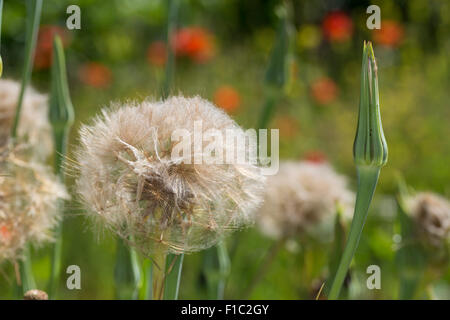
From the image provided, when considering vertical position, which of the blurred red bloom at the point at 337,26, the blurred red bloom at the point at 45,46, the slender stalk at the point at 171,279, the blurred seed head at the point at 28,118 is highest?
the blurred red bloom at the point at 337,26

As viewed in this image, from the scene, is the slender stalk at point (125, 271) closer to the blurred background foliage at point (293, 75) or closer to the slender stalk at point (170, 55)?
the slender stalk at point (170, 55)

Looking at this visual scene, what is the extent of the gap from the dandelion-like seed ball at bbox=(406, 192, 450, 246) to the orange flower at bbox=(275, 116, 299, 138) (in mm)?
1809

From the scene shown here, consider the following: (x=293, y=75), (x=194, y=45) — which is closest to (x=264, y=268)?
(x=293, y=75)

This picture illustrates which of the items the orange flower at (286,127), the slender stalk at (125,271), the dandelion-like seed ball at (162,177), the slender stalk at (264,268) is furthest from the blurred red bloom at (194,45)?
the dandelion-like seed ball at (162,177)

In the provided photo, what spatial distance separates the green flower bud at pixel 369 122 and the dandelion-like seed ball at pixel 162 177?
0.14m

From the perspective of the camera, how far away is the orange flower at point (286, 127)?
2.96 m

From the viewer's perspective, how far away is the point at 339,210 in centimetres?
98

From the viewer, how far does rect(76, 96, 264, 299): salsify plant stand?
2.45 feet

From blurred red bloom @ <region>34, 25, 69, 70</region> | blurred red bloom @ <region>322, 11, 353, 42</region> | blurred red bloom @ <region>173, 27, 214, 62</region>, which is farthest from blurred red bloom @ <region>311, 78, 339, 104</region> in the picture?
blurred red bloom @ <region>34, 25, 69, 70</region>

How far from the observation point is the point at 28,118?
119cm

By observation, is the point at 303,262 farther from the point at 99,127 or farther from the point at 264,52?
the point at 264,52

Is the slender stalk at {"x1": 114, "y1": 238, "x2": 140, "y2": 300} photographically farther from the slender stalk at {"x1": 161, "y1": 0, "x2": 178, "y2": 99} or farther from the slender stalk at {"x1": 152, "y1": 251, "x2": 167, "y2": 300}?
the slender stalk at {"x1": 161, "y1": 0, "x2": 178, "y2": 99}

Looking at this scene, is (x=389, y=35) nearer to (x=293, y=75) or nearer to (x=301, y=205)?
(x=293, y=75)

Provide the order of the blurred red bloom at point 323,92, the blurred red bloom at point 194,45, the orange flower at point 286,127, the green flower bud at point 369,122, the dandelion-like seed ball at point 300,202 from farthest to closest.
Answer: the blurred red bloom at point 194,45
the blurred red bloom at point 323,92
the orange flower at point 286,127
the dandelion-like seed ball at point 300,202
the green flower bud at point 369,122
